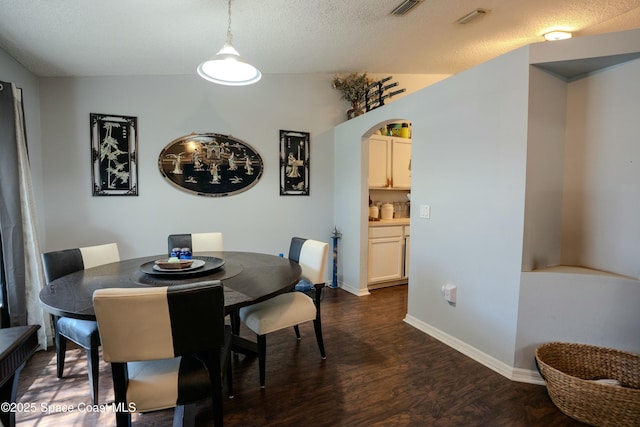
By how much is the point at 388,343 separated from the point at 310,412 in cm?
104

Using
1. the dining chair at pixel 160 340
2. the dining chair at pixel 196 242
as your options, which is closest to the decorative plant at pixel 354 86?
the dining chair at pixel 196 242

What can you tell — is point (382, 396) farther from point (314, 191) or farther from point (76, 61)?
point (76, 61)

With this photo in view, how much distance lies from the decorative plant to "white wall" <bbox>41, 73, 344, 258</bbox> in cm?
15

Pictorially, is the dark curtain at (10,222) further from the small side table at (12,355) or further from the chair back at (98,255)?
the small side table at (12,355)

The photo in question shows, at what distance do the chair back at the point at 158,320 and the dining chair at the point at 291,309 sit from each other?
729 mm

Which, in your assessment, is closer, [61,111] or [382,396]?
[382,396]

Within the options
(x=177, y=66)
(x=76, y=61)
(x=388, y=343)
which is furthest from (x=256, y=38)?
(x=388, y=343)

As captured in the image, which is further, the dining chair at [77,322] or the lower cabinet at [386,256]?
the lower cabinet at [386,256]

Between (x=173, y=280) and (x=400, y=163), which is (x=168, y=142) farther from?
(x=400, y=163)

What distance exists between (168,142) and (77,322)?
207 cm

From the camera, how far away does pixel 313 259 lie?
2.39 meters

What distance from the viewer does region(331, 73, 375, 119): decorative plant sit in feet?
13.1

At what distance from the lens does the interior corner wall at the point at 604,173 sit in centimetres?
193

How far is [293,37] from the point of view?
8.97 ft
